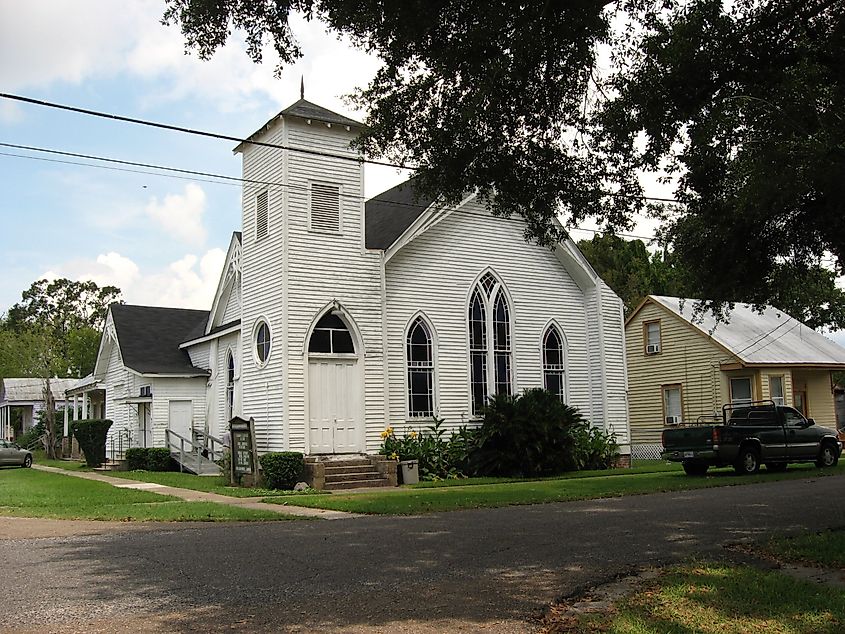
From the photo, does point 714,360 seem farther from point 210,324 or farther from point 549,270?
point 210,324

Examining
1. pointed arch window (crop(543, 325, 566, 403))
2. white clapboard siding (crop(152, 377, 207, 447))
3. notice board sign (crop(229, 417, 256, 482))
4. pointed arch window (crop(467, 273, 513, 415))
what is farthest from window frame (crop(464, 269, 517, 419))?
white clapboard siding (crop(152, 377, 207, 447))

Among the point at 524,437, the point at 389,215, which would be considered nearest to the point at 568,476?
the point at 524,437

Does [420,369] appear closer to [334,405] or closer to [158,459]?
[334,405]

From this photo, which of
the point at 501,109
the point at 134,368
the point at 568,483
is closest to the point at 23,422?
the point at 134,368

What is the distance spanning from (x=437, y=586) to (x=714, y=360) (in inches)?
1156

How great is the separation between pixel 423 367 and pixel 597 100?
1305 cm

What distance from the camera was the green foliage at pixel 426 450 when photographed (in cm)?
2284

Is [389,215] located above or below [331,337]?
above

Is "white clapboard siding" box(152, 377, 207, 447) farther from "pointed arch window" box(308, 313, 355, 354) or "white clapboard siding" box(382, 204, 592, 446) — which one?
"white clapboard siding" box(382, 204, 592, 446)

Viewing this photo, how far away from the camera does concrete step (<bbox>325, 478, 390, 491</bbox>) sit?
2103cm

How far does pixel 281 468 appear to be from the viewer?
68.1ft

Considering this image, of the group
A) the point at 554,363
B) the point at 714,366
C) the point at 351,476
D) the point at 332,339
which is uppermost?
the point at 332,339

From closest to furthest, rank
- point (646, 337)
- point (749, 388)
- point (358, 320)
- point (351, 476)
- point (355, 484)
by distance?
1. point (355, 484)
2. point (351, 476)
3. point (358, 320)
4. point (749, 388)
5. point (646, 337)

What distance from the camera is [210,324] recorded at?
2958 cm
